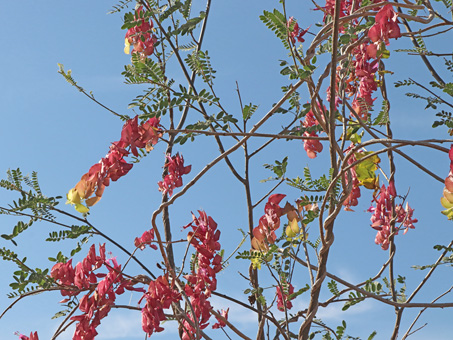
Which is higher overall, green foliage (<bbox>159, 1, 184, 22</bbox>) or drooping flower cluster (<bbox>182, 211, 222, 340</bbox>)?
green foliage (<bbox>159, 1, 184, 22</bbox>)

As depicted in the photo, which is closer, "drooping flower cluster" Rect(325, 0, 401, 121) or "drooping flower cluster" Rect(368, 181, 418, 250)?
"drooping flower cluster" Rect(325, 0, 401, 121)

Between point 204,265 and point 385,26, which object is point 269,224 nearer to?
point 204,265

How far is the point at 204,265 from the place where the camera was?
1.92m

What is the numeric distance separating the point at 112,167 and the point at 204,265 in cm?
50

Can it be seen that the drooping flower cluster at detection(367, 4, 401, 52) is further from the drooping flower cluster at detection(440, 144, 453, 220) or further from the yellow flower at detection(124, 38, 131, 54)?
the yellow flower at detection(124, 38, 131, 54)

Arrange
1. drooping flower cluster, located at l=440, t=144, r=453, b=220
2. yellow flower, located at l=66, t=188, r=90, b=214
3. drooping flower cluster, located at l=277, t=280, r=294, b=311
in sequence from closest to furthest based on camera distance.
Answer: drooping flower cluster, located at l=440, t=144, r=453, b=220, yellow flower, located at l=66, t=188, r=90, b=214, drooping flower cluster, located at l=277, t=280, r=294, b=311

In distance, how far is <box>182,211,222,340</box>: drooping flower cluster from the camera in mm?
1896

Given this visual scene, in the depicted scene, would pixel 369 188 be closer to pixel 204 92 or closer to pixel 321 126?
pixel 321 126

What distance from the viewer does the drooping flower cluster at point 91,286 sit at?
5.90 feet

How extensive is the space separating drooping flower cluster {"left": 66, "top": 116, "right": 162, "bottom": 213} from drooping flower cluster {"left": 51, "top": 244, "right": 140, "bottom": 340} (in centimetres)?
32

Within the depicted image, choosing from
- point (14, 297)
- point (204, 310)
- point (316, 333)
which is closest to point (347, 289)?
point (316, 333)

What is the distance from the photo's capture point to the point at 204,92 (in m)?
1.65

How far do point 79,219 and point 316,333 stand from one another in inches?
35.6

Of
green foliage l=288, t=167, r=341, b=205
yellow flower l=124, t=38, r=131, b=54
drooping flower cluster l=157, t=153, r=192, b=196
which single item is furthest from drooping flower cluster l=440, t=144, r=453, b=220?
yellow flower l=124, t=38, r=131, b=54
